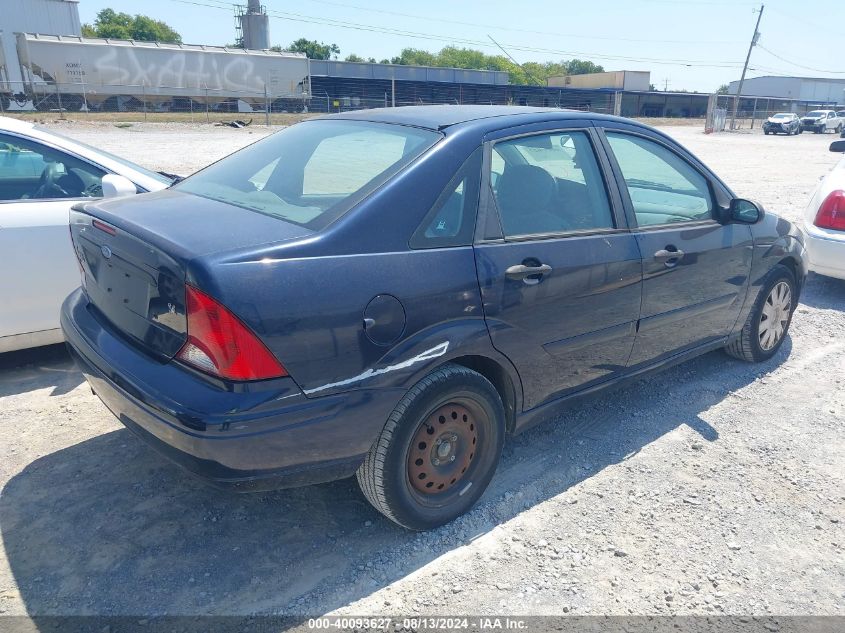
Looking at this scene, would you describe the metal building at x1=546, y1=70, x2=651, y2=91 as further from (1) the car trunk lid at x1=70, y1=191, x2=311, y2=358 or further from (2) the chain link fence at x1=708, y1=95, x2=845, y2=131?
(1) the car trunk lid at x1=70, y1=191, x2=311, y2=358

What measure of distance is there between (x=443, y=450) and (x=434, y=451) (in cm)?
5

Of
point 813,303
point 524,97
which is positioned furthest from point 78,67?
point 813,303

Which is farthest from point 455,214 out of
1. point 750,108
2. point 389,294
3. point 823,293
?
point 750,108

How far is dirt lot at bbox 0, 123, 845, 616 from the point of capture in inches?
98.3

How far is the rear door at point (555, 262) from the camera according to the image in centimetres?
283

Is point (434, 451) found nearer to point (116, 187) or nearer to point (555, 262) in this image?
point (555, 262)

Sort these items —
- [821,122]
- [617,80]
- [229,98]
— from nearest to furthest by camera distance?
[229,98], [821,122], [617,80]

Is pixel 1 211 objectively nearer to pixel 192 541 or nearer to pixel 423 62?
pixel 192 541

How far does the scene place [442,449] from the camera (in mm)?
2789

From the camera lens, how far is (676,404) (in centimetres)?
412

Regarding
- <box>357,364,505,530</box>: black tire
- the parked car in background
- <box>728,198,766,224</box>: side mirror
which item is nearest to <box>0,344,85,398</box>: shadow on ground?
<box>357,364,505,530</box>: black tire

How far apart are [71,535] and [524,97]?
54.5 m

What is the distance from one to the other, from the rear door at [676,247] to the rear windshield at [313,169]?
4.11ft

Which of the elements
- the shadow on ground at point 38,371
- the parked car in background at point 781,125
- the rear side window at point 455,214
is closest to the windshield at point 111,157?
the shadow on ground at point 38,371
